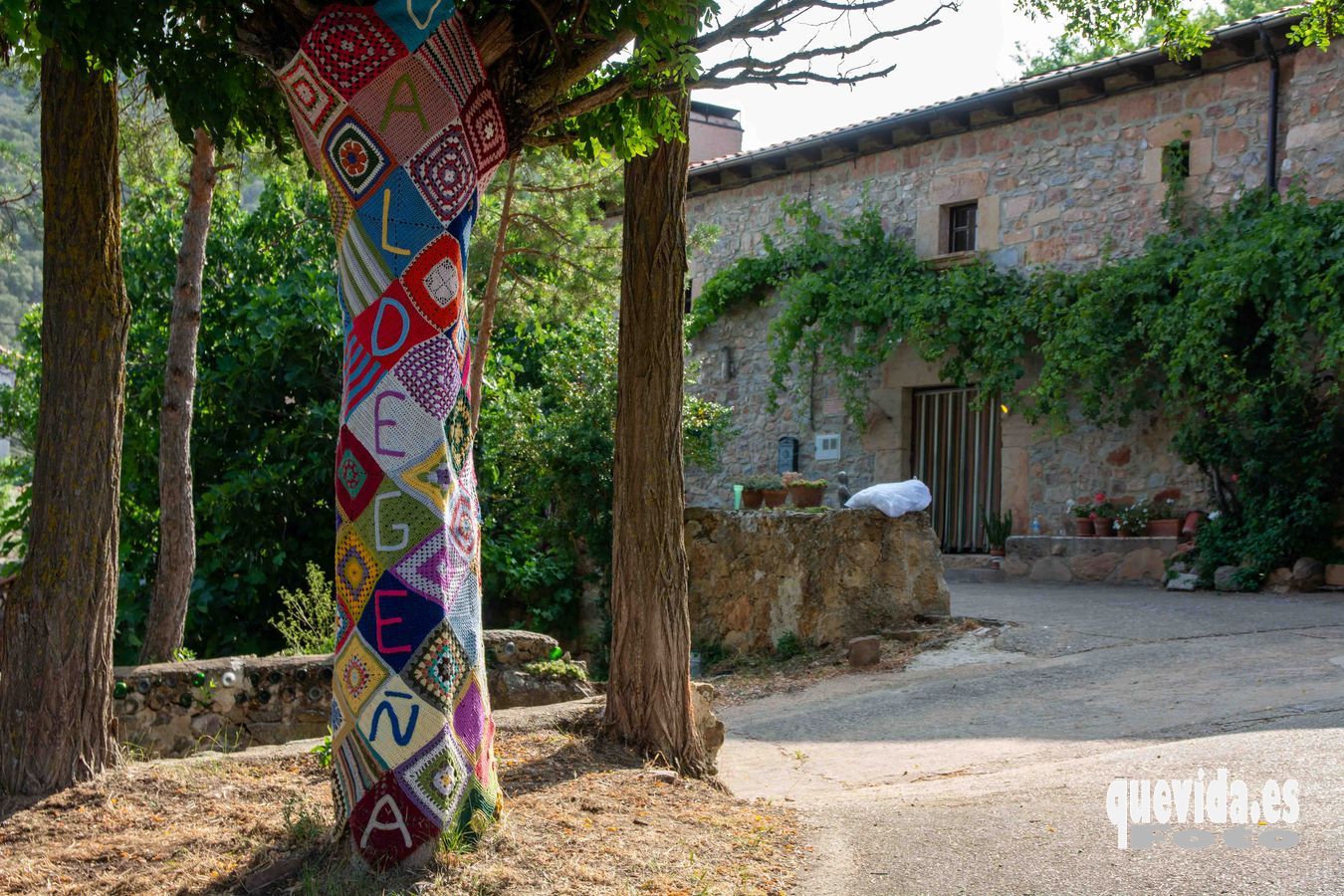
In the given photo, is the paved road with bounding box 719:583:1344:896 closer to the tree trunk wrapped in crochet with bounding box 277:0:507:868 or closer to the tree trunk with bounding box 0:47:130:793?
the tree trunk wrapped in crochet with bounding box 277:0:507:868

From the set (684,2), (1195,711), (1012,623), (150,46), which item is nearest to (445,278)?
(684,2)

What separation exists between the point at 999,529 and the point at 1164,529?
1.95 meters

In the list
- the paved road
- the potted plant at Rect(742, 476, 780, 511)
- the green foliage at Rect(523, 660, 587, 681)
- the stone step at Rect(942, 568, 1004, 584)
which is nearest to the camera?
the paved road

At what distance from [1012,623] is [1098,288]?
491 cm

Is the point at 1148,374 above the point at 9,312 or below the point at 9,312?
below

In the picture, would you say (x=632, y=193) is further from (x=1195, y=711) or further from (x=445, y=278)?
(x=1195, y=711)

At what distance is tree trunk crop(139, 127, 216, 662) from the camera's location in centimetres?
708

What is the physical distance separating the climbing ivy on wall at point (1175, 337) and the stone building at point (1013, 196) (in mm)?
337

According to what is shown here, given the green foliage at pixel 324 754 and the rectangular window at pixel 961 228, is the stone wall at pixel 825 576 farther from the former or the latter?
the rectangular window at pixel 961 228

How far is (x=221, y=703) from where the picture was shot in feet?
20.0

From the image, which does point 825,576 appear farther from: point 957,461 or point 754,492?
point 957,461

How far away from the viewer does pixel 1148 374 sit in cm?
1261

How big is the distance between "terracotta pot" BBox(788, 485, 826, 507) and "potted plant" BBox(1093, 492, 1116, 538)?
3207mm

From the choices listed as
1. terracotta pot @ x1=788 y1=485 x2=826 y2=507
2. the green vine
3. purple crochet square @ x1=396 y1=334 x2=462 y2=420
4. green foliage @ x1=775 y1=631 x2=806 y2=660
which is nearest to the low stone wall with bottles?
purple crochet square @ x1=396 y1=334 x2=462 y2=420
